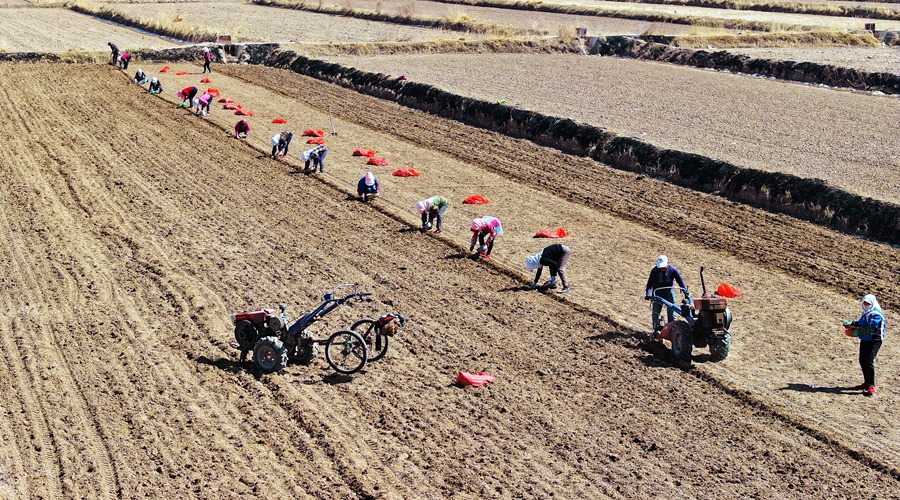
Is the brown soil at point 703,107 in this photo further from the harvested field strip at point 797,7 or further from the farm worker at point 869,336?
the harvested field strip at point 797,7

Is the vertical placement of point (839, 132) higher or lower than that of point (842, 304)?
higher

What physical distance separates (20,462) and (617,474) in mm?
7283

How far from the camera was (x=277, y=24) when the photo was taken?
218ft

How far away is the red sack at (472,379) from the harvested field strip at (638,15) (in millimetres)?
52339

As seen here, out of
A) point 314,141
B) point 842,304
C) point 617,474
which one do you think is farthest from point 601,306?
point 314,141

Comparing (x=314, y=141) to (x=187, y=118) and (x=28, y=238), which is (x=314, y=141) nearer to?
(x=187, y=118)

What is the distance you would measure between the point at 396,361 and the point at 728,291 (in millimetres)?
6956

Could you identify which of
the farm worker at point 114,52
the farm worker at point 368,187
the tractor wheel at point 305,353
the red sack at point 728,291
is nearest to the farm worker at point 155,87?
the farm worker at point 114,52

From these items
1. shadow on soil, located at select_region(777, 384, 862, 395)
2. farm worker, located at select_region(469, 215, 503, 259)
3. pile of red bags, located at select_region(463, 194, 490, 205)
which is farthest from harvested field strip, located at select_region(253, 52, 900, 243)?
shadow on soil, located at select_region(777, 384, 862, 395)

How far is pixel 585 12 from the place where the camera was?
7344cm

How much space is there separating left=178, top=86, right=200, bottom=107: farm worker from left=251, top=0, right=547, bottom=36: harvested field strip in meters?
26.2

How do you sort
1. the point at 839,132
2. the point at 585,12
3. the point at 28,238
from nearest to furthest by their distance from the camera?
the point at 28,238 → the point at 839,132 → the point at 585,12

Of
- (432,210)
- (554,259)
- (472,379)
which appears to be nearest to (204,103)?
(432,210)

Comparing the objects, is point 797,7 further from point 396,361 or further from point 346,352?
point 346,352
